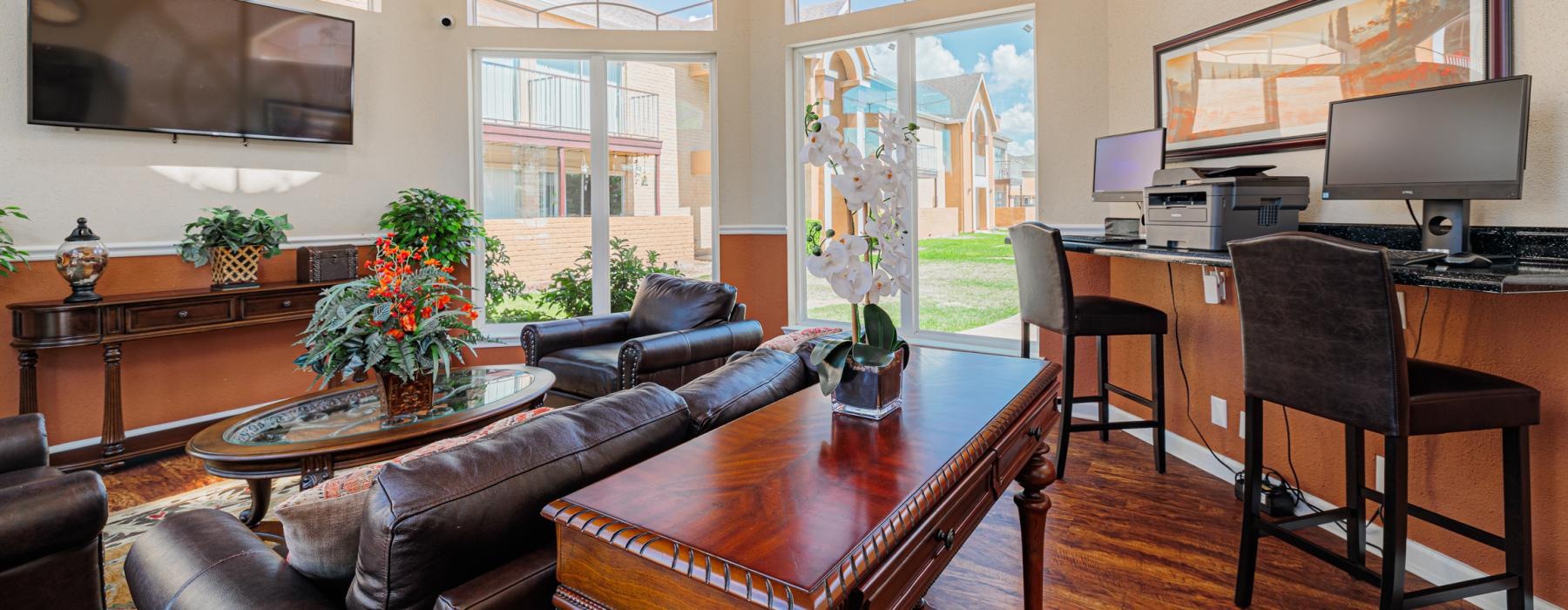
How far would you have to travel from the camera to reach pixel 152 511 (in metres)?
2.77

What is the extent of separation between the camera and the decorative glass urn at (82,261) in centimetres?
314

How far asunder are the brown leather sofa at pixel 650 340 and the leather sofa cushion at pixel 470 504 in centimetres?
218

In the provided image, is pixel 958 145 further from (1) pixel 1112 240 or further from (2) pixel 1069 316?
(2) pixel 1069 316

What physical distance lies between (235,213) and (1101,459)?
176 inches

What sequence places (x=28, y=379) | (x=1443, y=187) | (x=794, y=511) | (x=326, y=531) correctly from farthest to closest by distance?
(x=28, y=379) → (x=1443, y=187) → (x=326, y=531) → (x=794, y=511)

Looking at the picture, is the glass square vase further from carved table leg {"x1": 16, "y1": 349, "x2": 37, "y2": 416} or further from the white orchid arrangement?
carved table leg {"x1": 16, "y1": 349, "x2": 37, "y2": 416}

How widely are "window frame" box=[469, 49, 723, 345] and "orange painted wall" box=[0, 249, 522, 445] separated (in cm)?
118

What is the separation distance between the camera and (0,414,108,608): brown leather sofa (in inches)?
56.8

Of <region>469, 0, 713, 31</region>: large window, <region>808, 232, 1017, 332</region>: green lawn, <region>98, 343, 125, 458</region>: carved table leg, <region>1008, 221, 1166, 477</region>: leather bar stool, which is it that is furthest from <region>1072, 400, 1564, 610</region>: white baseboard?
<region>98, 343, 125, 458</region>: carved table leg

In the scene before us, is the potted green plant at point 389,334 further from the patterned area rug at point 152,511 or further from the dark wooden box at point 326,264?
the dark wooden box at point 326,264

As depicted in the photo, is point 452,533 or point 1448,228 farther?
point 1448,228

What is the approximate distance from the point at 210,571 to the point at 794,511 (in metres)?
A: 0.94

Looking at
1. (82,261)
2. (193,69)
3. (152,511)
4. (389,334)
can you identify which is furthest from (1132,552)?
(193,69)

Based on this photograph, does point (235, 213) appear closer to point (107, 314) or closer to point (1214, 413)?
point (107, 314)
